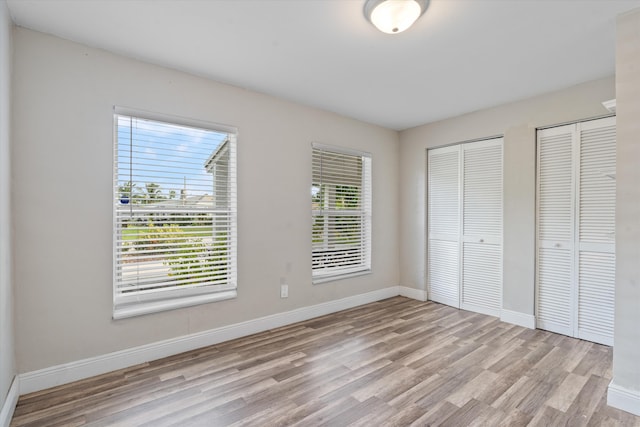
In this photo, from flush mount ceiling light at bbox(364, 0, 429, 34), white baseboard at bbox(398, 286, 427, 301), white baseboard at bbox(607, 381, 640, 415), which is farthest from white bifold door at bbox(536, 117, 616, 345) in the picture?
flush mount ceiling light at bbox(364, 0, 429, 34)

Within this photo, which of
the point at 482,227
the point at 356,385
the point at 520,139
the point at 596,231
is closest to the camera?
the point at 356,385

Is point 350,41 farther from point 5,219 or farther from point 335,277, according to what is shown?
point 335,277

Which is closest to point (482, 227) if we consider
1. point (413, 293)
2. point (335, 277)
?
point (413, 293)

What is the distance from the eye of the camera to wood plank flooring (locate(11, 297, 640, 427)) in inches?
76.1

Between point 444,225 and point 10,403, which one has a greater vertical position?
point 444,225

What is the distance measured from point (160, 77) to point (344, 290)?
3.04 meters

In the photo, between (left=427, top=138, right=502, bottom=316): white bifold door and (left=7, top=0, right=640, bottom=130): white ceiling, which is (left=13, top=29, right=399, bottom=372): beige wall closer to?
(left=7, top=0, right=640, bottom=130): white ceiling

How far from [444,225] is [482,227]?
0.51 m

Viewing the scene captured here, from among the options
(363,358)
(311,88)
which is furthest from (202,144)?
(363,358)

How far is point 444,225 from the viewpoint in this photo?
4.34 metres

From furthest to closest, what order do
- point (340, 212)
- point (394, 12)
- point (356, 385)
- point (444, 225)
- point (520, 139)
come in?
point (444, 225) < point (340, 212) < point (520, 139) < point (356, 385) < point (394, 12)

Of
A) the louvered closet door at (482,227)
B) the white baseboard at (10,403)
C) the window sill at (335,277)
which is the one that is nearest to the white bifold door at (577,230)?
the louvered closet door at (482,227)

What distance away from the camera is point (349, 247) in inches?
166

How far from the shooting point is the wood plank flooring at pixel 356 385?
6.34ft
